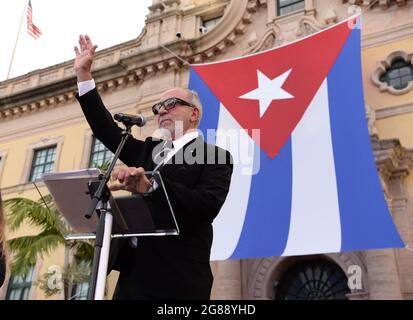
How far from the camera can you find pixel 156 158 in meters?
3.02

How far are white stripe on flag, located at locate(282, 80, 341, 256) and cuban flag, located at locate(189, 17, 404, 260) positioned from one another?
2cm

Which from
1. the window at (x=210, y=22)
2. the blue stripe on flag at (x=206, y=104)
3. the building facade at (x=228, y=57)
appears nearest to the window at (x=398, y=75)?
the building facade at (x=228, y=57)

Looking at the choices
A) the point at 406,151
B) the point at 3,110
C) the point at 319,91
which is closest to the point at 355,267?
the point at 406,151

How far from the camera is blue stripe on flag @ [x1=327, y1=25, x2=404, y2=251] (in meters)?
7.72

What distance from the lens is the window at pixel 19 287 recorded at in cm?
1595

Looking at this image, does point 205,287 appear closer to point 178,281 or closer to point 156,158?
point 178,281

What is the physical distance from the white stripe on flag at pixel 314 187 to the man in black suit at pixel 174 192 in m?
5.45

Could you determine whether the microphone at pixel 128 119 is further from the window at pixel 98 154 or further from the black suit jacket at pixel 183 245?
the window at pixel 98 154

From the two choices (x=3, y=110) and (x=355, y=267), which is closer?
(x=355, y=267)

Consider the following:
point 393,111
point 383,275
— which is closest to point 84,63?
point 383,275

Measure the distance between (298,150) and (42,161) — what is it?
12.5m
